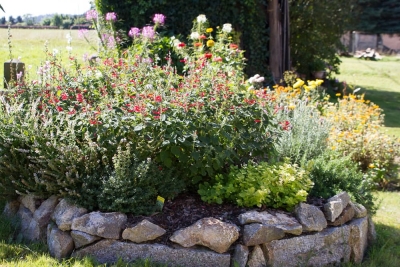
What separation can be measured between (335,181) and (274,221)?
1.06m

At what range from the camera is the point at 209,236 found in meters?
3.43

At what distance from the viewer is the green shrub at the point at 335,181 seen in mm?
4254

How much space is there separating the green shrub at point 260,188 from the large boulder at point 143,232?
520 mm

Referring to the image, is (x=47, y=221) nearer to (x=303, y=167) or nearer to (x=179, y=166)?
(x=179, y=166)

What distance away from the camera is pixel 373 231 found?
4242 mm

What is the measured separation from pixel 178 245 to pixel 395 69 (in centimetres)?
2126

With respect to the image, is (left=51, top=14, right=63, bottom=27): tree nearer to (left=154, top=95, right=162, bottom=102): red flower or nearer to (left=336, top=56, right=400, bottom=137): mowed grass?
(left=336, top=56, right=400, bottom=137): mowed grass

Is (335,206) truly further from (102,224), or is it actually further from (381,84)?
(381,84)

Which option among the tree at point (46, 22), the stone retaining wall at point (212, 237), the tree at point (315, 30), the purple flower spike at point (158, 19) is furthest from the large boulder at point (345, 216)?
the tree at point (46, 22)

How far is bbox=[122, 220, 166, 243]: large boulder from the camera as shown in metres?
3.45

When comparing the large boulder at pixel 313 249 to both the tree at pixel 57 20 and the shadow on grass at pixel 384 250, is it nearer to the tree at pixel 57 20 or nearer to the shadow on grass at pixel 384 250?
the shadow on grass at pixel 384 250

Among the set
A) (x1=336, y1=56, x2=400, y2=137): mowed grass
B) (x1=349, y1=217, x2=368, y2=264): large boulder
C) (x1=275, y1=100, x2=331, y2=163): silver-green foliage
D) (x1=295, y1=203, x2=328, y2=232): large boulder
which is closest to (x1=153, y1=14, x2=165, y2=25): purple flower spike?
(x1=275, y1=100, x2=331, y2=163): silver-green foliage

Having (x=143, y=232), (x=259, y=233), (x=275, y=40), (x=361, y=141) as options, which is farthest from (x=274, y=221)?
(x=275, y=40)

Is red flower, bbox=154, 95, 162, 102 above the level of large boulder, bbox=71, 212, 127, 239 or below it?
above
